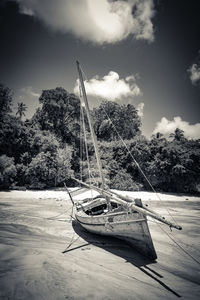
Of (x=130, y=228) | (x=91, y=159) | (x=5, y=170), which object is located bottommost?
(x=130, y=228)

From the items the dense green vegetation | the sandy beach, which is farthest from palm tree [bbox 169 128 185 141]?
the sandy beach

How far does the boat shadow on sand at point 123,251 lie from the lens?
576 centimetres

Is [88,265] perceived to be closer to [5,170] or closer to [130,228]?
[130,228]

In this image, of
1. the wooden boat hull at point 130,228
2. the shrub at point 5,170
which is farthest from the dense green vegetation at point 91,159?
the wooden boat hull at point 130,228

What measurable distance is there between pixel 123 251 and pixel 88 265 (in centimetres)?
220

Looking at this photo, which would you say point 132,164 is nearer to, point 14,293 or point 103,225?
point 103,225

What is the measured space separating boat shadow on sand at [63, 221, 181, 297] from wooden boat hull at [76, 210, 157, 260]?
0.38 meters

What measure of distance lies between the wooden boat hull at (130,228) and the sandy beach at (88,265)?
55 cm

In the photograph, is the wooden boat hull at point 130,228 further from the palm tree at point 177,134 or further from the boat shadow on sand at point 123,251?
the palm tree at point 177,134

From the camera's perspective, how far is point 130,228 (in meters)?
6.89

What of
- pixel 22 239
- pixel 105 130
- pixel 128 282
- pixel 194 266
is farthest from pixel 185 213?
pixel 105 130

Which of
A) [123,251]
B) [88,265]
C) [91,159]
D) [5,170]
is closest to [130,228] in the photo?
[123,251]

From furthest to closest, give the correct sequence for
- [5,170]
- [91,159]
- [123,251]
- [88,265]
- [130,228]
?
1. [91,159]
2. [5,170]
3. [123,251]
4. [130,228]
5. [88,265]

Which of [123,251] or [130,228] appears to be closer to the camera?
[130,228]
